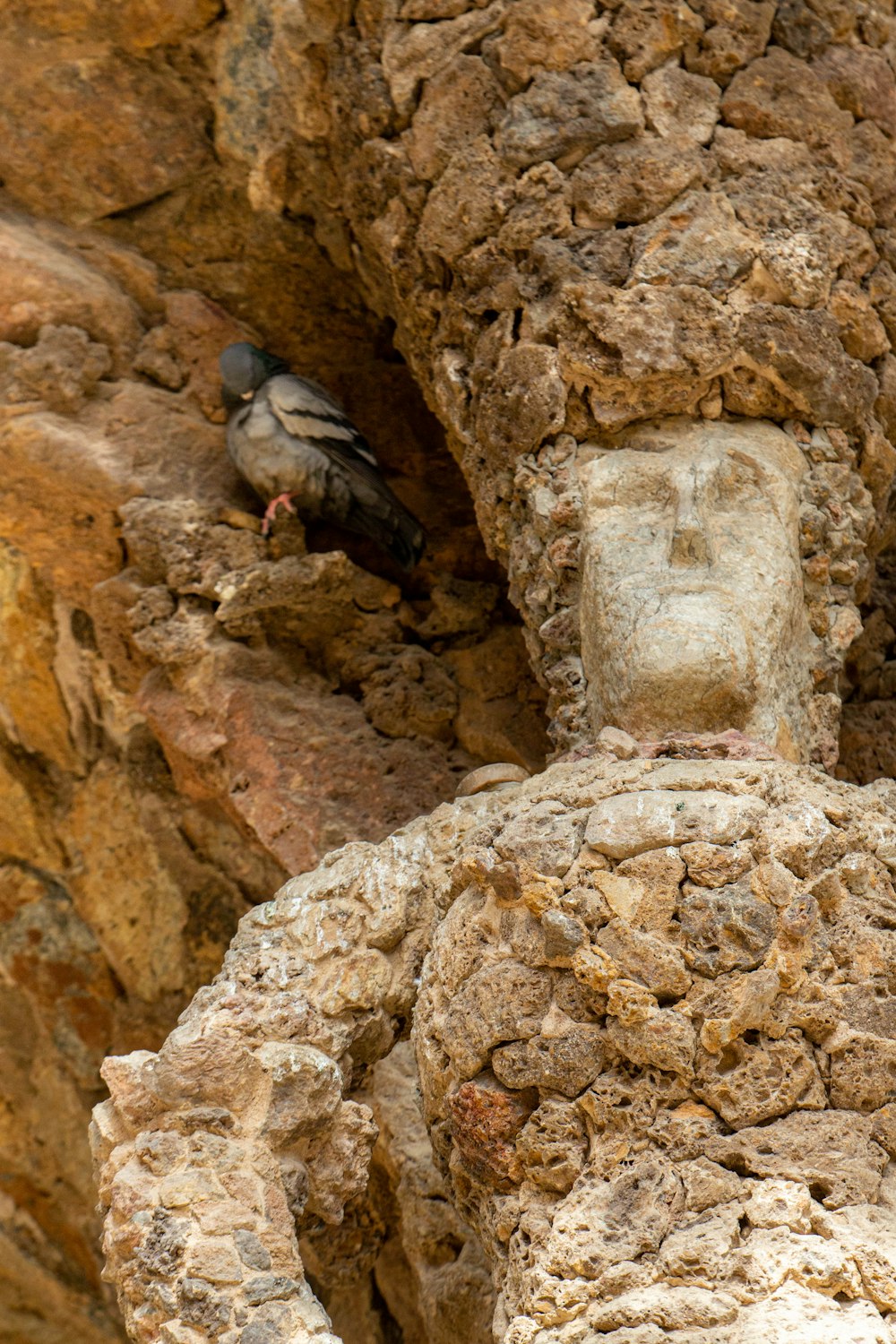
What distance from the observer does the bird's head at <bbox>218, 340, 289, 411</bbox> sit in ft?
11.8

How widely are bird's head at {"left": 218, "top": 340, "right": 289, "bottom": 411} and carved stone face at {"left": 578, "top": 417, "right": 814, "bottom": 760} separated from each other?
1035 millimetres

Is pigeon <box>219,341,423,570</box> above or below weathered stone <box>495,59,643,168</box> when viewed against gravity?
below

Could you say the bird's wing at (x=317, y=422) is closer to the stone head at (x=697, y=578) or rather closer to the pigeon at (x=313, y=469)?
the pigeon at (x=313, y=469)

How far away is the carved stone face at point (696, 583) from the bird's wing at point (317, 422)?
82 centimetres

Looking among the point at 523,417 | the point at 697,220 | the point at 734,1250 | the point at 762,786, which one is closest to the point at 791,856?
the point at 762,786

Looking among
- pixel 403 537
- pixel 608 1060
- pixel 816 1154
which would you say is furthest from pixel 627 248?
pixel 816 1154

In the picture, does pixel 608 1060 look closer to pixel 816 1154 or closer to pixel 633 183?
pixel 816 1154

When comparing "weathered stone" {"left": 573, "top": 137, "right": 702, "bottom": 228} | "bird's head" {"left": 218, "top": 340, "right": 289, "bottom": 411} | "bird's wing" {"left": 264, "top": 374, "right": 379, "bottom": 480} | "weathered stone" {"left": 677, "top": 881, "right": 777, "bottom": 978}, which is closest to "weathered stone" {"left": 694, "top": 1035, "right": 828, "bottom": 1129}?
"weathered stone" {"left": 677, "top": 881, "right": 777, "bottom": 978}

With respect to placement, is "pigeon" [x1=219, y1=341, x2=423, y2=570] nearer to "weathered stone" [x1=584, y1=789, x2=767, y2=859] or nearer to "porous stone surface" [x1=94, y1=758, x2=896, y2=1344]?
"porous stone surface" [x1=94, y1=758, x2=896, y2=1344]

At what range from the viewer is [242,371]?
3.62 meters

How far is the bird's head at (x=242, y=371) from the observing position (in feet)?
11.8

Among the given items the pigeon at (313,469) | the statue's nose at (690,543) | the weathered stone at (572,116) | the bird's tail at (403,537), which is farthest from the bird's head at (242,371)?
the statue's nose at (690,543)

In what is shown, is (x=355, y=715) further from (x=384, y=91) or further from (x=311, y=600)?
(x=384, y=91)

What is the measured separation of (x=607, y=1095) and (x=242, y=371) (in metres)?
2.06
